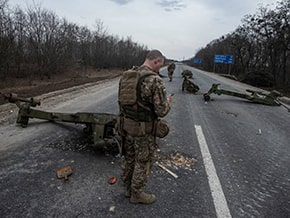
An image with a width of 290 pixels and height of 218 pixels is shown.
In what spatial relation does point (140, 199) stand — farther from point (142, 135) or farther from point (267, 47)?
point (267, 47)

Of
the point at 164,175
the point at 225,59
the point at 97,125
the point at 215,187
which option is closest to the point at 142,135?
the point at 164,175

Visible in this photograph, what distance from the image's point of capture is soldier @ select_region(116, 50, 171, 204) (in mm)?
2936

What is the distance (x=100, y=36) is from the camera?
42.4m

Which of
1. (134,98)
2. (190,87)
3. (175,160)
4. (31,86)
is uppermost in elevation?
(134,98)

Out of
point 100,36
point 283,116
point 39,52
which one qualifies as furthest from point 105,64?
point 283,116

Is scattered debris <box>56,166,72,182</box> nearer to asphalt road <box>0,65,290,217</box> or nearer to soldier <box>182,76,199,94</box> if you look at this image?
asphalt road <box>0,65,290,217</box>

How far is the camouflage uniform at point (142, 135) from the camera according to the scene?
9.62 ft

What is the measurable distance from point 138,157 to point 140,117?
0.48 metres

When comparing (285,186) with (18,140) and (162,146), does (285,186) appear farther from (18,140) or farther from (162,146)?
(18,140)

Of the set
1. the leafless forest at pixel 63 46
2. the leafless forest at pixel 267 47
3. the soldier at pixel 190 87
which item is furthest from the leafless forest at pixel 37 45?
the leafless forest at pixel 267 47

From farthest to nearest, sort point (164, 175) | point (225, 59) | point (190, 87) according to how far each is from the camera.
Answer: point (225, 59) → point (190, 87) → point (164, 175)

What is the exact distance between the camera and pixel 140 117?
10.0ft

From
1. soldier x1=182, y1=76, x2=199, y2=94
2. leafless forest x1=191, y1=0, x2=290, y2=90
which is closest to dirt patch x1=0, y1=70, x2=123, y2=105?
soldier x1=182, y1=76, x2=199, y2=94

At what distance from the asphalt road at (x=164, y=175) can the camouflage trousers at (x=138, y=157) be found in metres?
0.27
